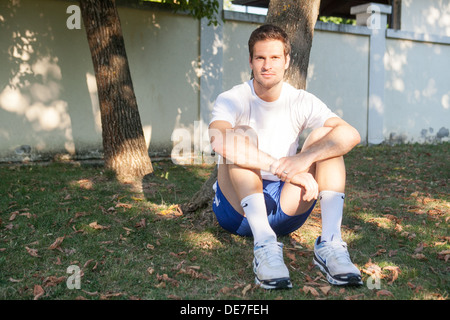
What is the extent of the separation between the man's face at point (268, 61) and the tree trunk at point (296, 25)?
47.7 inches

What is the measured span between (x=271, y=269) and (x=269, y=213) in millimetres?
526

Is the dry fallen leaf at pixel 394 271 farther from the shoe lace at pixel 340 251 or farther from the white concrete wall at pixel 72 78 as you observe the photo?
the white concrete wall at pixel 72 78

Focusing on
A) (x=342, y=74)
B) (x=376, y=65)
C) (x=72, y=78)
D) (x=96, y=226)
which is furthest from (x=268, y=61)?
(x=376, y=65)

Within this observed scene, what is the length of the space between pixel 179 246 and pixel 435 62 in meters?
10.4

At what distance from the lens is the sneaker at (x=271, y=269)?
296 cm

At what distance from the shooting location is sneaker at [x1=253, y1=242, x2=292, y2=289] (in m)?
2.96

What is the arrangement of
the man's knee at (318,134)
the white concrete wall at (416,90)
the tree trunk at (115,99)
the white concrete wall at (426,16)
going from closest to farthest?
the man's knee at (318,134)
the tree trunk at (115,99)
the white concrete wall at (416,90)
the white concrete wall at (426,16)

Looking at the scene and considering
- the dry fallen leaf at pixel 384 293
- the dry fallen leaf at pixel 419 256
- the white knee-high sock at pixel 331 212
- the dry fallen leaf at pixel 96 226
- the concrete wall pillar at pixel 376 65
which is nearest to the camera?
the dry fallen leaf at pixel 384 293

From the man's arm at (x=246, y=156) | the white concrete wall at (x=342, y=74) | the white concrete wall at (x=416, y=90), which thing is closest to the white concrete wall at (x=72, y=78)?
the white concrete wall at (x=342, y=74)

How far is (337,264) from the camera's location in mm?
3055

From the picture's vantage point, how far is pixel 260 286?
3041 mm

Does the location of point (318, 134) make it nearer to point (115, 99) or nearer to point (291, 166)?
point (291, 166)

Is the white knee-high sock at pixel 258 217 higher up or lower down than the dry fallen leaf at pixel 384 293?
higher up
